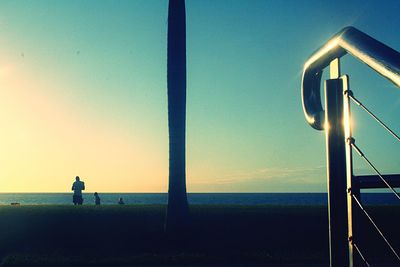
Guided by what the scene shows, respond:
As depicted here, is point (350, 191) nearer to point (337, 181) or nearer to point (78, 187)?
point (337, 181)

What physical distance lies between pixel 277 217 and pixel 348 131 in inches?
444

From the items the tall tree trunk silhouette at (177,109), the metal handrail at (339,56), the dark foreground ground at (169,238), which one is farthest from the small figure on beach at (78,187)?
the metal handrail at (339,56)

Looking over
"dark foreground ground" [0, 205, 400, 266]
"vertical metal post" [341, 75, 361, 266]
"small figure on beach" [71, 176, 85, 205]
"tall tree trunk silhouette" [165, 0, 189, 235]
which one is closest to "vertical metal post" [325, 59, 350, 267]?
"vertical metal post" [341, 75, 361, 266]

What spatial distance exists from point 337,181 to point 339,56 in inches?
20.0

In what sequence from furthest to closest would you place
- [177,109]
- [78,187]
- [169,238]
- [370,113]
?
1. [78,187]
2. [177,109]
3. [169,238]
4. [370,113]

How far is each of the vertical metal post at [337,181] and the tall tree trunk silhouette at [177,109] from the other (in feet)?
34.5

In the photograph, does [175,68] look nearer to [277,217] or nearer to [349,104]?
[277,217]

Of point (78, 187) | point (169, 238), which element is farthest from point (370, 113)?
point (78, 187)

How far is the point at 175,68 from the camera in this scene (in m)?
12.5

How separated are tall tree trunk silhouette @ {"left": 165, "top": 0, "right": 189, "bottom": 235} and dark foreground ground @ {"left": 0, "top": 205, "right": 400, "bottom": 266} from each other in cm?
85

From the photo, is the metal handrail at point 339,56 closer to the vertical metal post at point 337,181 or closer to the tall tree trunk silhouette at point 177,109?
the vertical metal post at point 337,181

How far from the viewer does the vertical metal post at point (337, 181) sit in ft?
6.09

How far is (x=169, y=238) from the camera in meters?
11.7

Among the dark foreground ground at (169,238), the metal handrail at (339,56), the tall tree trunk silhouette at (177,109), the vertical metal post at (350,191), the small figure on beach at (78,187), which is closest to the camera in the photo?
the metal handrail at (339,56)
